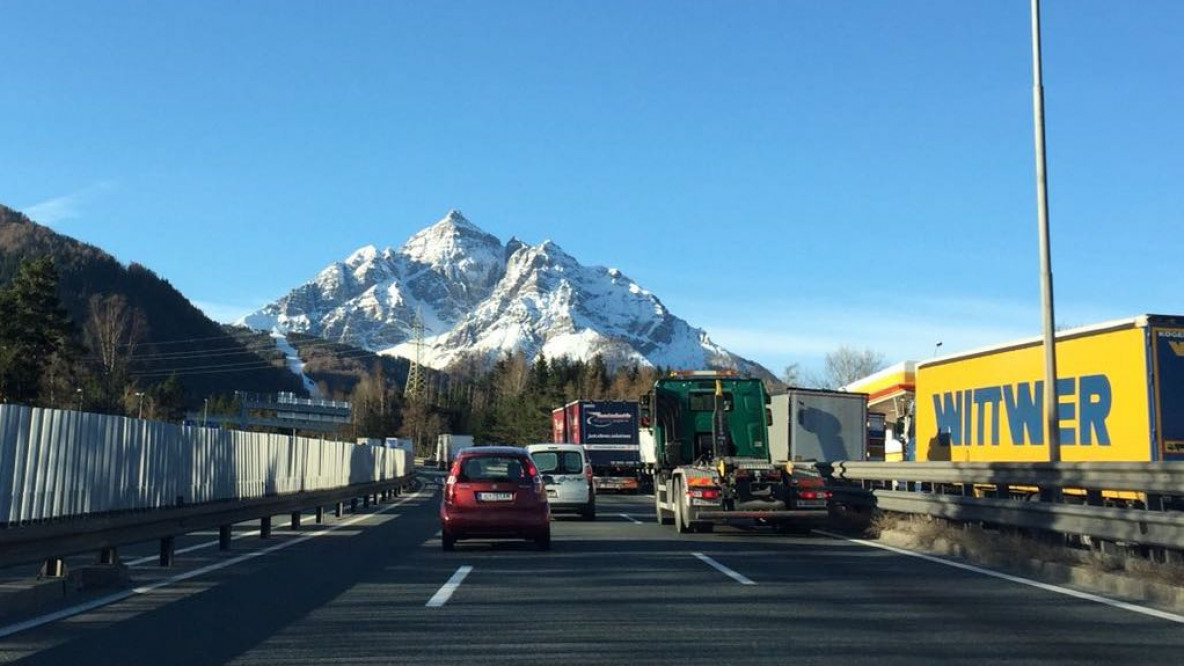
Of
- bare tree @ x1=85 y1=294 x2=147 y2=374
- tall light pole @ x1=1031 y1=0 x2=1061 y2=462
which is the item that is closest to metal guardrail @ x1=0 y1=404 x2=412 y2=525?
tall light pole @ x1=1031 y1=0 x2=1061 y2=462

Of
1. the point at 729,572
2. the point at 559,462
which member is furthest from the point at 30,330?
the point at 729,572

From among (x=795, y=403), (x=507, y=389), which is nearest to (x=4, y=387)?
(x=795, y=403)

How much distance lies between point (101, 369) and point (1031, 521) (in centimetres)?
11135

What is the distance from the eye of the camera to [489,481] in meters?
16.7

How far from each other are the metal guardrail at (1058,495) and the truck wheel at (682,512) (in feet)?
7.91

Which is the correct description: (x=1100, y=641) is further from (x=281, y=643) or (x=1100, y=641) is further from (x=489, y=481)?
(x=489, y=481)

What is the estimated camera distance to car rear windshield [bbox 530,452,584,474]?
2556 centimetres

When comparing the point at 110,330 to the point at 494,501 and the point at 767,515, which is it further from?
the point at 494,501

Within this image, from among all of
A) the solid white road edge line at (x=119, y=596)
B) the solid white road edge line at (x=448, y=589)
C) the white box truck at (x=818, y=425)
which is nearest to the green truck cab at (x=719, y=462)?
the solid white road edge line at (x=448, y=589)

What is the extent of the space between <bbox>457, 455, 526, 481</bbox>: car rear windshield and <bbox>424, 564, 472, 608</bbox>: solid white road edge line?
2781 mm

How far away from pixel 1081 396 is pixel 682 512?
6943 millimetres

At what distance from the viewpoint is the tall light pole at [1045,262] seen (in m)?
15.4

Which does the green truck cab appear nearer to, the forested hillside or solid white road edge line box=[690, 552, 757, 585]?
solid white road edge line box=[690, 552, 757, 585]

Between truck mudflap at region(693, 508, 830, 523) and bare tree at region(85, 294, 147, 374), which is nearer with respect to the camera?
truck mudflap at region(693, 508, 830, 523)
